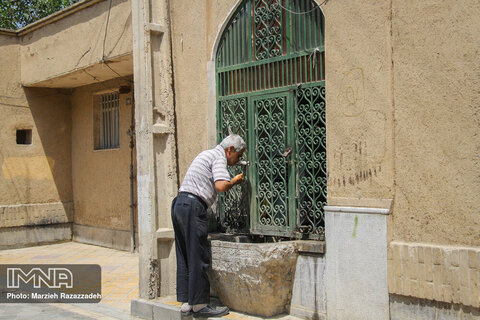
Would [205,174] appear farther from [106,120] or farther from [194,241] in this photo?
[106,120]

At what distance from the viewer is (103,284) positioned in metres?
7.60

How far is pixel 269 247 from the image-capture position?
503 cm

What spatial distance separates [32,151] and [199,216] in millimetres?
7270

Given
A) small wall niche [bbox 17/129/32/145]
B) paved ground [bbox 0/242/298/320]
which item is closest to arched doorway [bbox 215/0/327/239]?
paved ground [bbox 0/242/298/320]

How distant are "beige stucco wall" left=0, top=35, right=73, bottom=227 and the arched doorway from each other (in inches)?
258

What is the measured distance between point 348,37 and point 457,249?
204 centimetres

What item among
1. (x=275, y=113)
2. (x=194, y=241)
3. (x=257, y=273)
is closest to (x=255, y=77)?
(x=275, y=113)

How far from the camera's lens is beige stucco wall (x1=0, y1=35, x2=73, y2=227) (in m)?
10.9

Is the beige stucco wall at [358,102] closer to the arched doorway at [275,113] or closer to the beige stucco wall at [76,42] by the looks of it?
the arched doorway at [275,113]

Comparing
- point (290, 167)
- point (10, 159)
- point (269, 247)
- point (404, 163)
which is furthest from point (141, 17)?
point (10, 159)

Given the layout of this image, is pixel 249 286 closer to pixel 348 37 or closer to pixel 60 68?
pixel 348 37

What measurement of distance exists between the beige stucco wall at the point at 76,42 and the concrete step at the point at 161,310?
→ 4.33 meters
